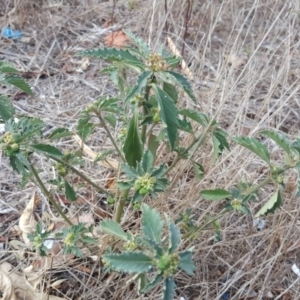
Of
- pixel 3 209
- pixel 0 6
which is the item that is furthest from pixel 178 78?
pixel 0 6

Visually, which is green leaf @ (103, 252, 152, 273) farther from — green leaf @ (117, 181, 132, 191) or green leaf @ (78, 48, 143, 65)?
green leaf @ (78, 48, 143, 65)

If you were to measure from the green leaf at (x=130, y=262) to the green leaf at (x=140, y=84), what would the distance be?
30 centimetres

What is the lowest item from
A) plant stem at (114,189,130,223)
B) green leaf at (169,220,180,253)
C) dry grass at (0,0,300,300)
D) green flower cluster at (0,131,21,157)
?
dry grass at (0,0,300,300)

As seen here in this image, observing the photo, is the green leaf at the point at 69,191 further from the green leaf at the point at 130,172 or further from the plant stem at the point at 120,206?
the green leaf at the point at 130,172

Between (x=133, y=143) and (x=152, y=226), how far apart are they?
28 centimetres

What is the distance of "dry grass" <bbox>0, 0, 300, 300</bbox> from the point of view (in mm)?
1522

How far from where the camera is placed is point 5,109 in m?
1.11

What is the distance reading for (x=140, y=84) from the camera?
98 centimetres

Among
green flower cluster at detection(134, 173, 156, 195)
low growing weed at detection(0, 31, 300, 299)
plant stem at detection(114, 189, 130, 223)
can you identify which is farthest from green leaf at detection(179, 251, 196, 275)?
plant stem at detection(114, 189, 130, 223)

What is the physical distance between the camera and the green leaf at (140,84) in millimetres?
976

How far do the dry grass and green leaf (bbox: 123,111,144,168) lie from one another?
0.29 m

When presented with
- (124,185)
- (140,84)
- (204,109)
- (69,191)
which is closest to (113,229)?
(124,185)

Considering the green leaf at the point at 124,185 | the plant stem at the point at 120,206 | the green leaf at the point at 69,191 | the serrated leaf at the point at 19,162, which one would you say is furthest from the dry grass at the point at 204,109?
the serrated leaf at the point at 19,162

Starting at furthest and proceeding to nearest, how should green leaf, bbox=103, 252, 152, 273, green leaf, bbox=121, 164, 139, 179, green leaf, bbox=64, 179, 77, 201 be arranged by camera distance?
green leaf, bbox=64, 179, 77, 201, green leaf, bbox=121, 164, 139, 179, green leaf, bbox=103, 252, 152, 273
